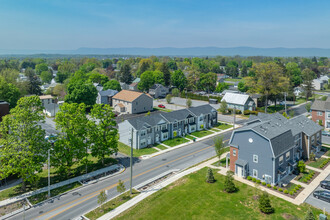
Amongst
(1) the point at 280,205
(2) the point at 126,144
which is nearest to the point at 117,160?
(2) the point at 126,144

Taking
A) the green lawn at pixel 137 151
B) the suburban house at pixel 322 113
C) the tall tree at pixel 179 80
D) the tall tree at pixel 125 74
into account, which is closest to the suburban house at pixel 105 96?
the tall tree at pixel 179 80

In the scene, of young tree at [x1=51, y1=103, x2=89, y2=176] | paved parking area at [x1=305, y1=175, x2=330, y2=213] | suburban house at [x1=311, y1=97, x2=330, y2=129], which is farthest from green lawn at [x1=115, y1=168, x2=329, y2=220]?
suburban house at [x1=311, y1=97, x2=330, y2=129]

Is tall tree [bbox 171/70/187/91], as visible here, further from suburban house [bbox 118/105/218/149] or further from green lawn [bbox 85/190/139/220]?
green lawn [bbox 85/190/139/220]

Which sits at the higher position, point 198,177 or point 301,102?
point 301,102

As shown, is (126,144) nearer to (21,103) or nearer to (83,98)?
(21,103)

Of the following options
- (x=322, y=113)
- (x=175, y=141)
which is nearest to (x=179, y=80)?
(x=322, y=113)

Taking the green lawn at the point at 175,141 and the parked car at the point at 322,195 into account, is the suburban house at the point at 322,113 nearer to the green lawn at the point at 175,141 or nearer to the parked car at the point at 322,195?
the green lawn at the point at 175,141

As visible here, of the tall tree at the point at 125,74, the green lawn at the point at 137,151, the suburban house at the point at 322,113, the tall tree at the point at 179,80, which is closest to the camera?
the green lawn at the point at 137,151
